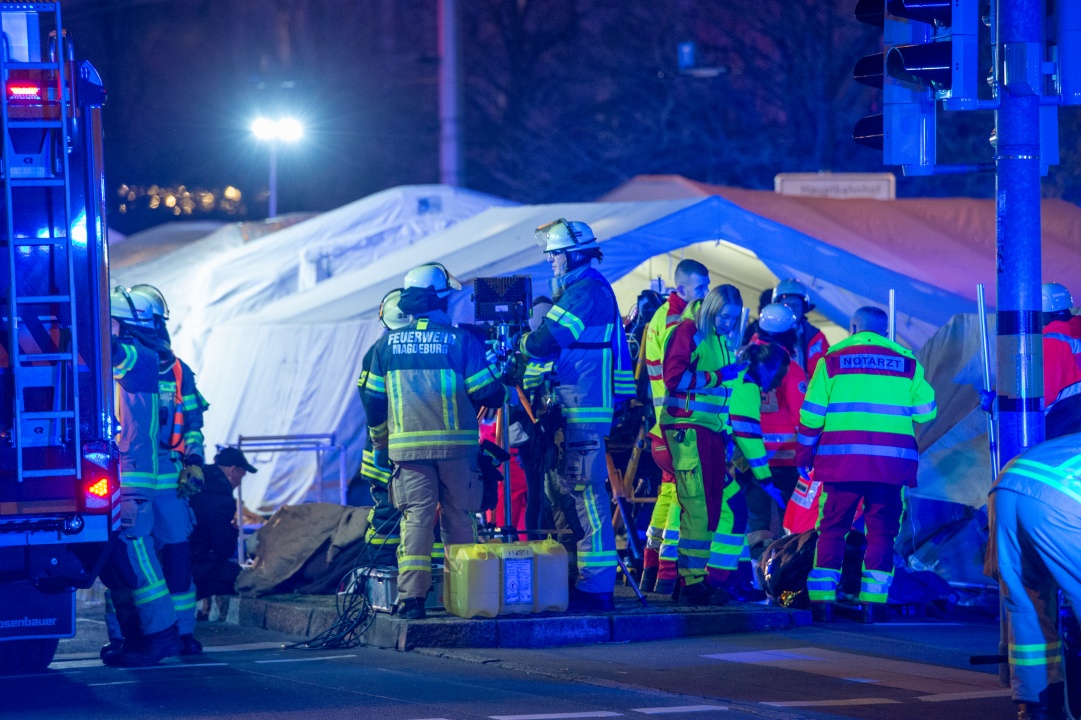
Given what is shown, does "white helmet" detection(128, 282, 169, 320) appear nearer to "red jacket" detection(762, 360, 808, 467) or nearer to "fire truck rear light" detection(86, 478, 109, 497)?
"fire truck rear light" detection(86, 478, 109, 497)

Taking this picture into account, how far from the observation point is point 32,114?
8070 millimetres

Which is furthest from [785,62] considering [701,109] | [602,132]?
[602,132]

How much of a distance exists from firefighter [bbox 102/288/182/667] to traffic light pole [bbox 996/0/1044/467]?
4879 mm

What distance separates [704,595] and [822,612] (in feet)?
2.50

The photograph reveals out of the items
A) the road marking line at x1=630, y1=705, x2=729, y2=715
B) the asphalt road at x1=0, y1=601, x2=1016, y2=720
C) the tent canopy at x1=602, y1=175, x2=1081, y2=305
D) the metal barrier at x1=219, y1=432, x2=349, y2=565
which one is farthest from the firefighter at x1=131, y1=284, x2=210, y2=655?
the tent canopy at x1=602, y1=175, x2=1081, y2=305

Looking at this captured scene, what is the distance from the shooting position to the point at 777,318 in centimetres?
1227

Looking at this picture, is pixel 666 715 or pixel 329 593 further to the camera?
pixel 329 593

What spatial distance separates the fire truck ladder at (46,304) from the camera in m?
7.89

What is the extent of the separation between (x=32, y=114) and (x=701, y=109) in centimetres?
2668

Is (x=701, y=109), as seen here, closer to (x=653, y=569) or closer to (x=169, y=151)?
(x=169, y=151)

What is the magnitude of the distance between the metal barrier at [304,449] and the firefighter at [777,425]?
3.62 m

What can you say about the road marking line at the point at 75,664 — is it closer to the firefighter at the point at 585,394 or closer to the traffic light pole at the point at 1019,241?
the firefighter at the point at 585,394

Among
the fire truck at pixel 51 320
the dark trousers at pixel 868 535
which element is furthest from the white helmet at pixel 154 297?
the dark trousers at pixel 868 535

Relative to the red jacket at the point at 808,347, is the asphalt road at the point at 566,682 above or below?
below
